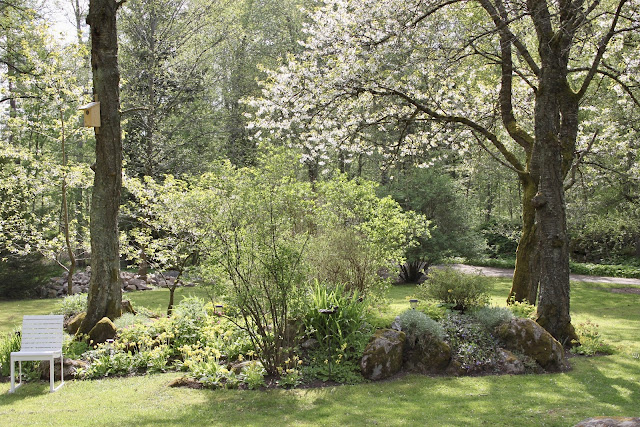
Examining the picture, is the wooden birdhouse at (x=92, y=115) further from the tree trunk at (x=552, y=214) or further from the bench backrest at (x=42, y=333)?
the tree trunk at (x=552, y=214)

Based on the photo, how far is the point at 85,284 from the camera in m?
17.3

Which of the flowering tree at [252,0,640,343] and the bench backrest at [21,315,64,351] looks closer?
the bench backrest at [21,315,64,351]

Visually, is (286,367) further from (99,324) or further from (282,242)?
(99,324)

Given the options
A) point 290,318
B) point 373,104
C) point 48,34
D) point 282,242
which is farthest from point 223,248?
point 48,34

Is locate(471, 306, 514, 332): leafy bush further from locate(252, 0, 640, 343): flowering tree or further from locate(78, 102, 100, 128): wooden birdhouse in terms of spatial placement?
locate(78, 102, 100, 128): wooden birdhouse

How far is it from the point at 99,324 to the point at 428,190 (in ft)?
41.1

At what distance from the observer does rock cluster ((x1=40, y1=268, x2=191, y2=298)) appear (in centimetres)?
1641

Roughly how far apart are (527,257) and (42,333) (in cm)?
816

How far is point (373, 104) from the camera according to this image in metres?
10.1

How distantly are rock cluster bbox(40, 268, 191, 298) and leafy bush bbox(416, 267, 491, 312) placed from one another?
986 centimetres

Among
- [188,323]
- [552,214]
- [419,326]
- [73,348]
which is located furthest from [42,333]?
[552,214]

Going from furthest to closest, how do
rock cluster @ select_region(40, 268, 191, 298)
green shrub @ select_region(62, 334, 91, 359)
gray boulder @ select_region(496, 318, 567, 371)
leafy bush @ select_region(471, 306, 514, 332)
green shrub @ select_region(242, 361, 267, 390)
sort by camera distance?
rock cluster @ select_region(40, 268, 191, 298)
leafy bush @ select_region(471, 306, 514, 332)
green shrub @ select_region(62, 334, 91, 359)
gray boulder @ select_region(496, 318, 567, 371)
green shrub @ select_region(242, 361, 267, 390)

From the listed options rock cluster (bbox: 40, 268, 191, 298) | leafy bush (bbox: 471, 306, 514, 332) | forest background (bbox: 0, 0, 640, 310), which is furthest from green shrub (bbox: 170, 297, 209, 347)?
rock cluster (bbox: 40, 268, 191, 298)

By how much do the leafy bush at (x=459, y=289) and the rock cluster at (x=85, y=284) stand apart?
9.86m
